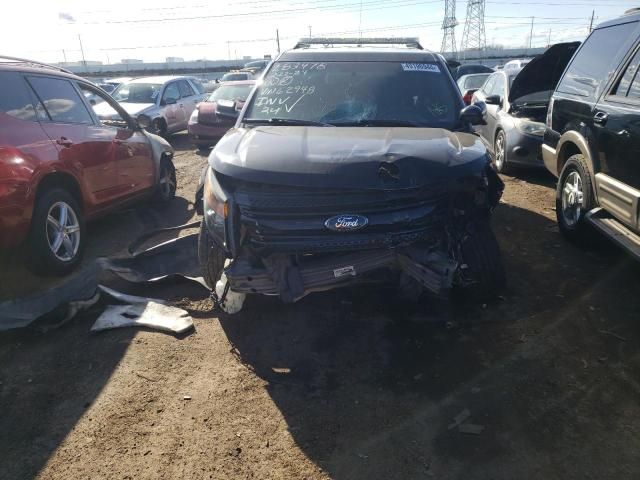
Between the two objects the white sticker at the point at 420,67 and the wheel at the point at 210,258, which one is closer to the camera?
the wheel at the point at 210,258

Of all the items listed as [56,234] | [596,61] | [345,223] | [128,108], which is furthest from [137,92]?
[345,223]

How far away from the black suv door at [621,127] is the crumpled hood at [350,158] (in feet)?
3.85

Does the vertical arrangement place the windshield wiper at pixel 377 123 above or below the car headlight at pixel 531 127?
above

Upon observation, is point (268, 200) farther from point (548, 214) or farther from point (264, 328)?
point (548, 214)

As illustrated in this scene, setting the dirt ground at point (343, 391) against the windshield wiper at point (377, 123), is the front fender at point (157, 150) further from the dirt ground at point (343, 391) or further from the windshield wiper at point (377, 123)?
the windshield wiper at point (377, 123)

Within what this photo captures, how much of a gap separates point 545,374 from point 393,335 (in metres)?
0.98

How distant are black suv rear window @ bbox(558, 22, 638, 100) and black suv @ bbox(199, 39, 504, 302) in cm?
180

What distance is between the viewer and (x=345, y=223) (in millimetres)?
2994

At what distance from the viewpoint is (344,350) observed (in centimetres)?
335

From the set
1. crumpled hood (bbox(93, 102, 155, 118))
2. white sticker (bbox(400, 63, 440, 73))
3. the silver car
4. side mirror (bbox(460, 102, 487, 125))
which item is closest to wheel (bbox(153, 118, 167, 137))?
the silver car

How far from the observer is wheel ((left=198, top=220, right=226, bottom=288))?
11.9 ft

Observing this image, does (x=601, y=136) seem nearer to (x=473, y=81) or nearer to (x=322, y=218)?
(x=322, y=218)

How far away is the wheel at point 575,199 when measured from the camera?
183 inches

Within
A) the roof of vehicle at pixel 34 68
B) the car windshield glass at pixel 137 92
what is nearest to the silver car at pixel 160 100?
the car windshield glass at pixel 137 92
